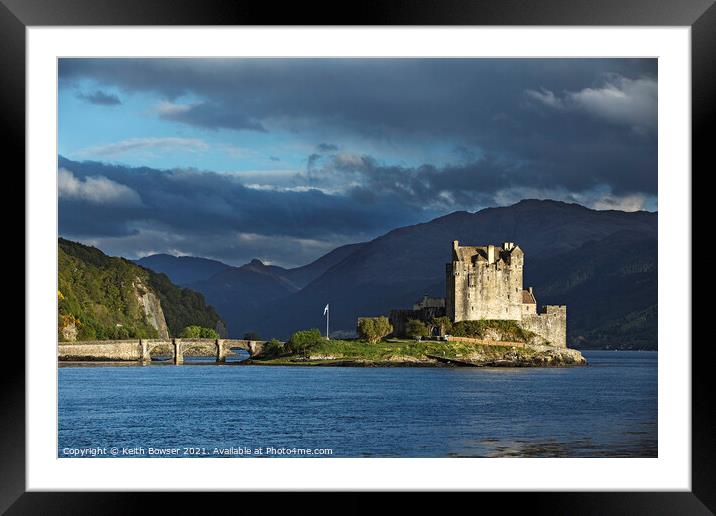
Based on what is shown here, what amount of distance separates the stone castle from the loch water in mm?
8958

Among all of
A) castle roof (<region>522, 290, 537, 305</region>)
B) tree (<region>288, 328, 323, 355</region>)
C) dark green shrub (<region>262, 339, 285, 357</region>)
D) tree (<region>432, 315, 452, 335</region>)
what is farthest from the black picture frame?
castle roof (<region>522, 290, 537, 305</region>)

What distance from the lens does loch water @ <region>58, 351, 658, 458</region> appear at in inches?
727

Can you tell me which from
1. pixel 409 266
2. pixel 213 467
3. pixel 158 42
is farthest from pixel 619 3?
pixel 409 266

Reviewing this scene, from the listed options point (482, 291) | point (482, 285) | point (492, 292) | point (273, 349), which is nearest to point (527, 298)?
point (492, 292)

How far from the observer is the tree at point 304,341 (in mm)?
54156

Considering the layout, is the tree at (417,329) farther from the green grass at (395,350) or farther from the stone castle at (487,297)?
the stone castle at (487,297)

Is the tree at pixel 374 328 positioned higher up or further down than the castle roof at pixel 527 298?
further down

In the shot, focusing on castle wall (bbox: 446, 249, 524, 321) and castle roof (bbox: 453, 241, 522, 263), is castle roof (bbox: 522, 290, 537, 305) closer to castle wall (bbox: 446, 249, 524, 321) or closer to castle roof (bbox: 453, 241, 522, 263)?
castle wall (bbox: 446, 249, 524, 321)

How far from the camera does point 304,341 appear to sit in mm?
54938

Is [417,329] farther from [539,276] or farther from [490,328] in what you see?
[539,276]

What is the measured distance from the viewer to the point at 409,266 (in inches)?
3809

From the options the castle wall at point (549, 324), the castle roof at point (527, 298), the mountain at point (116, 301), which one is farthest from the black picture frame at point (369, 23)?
the castle roof at point (527, 298)

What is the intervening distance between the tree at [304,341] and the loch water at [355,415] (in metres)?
9.52

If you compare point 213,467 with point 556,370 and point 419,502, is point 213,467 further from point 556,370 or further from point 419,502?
point 556,370
